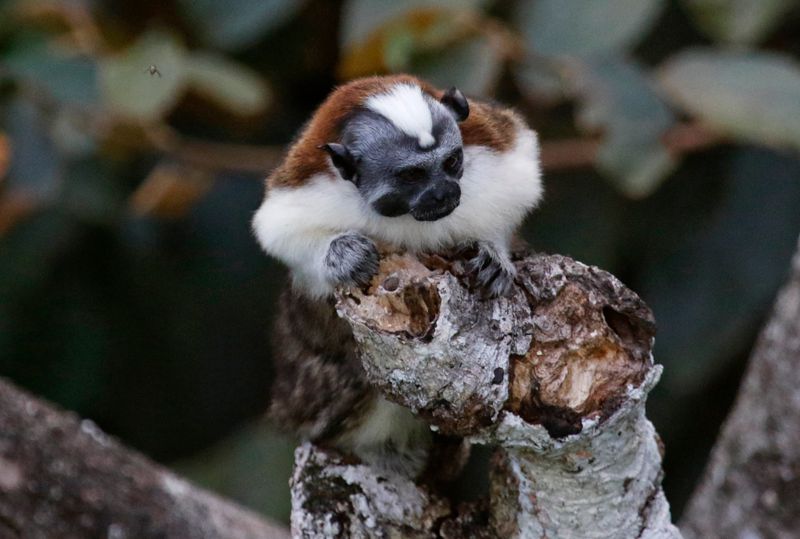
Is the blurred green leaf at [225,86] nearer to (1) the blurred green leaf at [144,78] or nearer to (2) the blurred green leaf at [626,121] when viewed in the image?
(1) the blurred green leaf at [144,78]

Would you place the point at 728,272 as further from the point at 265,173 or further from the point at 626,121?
the point at 265,173

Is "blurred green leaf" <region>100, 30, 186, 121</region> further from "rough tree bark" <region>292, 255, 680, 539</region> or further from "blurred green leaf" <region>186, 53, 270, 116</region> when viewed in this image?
"rough tree bark" <region>292, 255, 680, 539</region>

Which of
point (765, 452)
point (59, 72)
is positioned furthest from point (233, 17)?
point (765, 452)

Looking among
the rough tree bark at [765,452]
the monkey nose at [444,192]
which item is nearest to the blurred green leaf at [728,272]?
the rough tree bark at [765,452]

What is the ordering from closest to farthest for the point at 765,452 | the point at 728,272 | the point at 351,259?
the point at 351,259
the point at 765,452
the point at 728,272

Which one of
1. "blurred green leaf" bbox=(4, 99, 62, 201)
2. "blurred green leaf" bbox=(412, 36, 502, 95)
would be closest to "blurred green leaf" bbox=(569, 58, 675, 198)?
"blurred green leaf" bbox=(412, 36, 502, 95)

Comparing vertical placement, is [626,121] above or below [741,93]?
below

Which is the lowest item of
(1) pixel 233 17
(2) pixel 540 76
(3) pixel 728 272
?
(3) pixel 728 272
